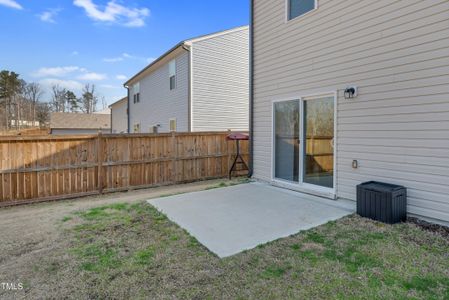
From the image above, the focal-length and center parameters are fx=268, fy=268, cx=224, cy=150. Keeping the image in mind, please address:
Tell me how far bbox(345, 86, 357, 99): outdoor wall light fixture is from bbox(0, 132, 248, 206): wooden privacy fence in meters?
4.82

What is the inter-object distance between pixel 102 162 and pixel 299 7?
620cm

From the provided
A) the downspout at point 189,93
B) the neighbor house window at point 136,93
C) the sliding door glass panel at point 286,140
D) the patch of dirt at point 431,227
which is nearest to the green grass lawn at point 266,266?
the patch of dirt at point 431,227

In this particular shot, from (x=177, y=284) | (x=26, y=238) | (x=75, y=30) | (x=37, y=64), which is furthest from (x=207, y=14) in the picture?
(x=37, y=64)

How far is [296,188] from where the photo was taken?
620 centimetres

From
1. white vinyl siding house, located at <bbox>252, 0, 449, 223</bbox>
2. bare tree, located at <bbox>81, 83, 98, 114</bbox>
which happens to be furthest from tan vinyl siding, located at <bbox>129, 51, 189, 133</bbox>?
bare tree, located at <bbox>81, 83, 98, 114</bbox>

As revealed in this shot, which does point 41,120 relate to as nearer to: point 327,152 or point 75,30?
point 75,30

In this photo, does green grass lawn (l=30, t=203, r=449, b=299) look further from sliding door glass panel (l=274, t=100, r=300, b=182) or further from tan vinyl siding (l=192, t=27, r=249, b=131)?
tan vinyl siding (l=192, t=27, r=249, b=131)

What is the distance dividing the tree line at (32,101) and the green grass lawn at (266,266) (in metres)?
39.7

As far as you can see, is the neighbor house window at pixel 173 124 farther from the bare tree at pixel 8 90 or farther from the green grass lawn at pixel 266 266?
the bare tree at pixel 8 90

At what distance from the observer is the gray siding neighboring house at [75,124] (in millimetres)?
31361

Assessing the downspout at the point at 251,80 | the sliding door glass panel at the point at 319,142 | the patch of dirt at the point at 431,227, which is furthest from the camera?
the downspout at the point at 251,80

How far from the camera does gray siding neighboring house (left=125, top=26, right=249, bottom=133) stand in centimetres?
1177

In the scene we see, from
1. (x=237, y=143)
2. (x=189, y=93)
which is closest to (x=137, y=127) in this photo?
(x=189, y=93)

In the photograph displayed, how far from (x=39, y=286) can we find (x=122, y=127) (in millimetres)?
23378
